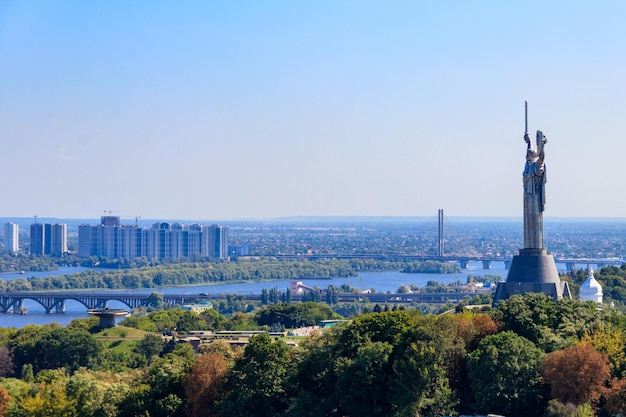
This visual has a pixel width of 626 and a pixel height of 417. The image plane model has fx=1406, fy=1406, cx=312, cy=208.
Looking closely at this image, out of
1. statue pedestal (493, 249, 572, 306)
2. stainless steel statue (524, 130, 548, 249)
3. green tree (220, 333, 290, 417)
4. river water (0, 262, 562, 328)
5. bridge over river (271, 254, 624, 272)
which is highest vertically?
stainless steel statue (524, 130, 548, 249)

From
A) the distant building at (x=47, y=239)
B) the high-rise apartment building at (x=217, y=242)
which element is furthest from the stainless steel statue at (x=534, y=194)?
the distant building at (x=47, y=239)

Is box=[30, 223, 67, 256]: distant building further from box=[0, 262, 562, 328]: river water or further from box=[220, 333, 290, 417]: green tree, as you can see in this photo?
box=[220, 333, 290, 417]: green tree

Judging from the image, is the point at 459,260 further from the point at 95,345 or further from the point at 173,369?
the point at 173,369

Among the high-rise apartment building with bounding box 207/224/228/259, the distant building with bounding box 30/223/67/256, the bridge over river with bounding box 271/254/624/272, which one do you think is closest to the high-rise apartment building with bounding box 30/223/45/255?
the distant building with bounding box 30/223/67/256

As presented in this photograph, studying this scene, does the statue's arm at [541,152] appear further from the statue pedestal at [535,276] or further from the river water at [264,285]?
the river water at [264,285]

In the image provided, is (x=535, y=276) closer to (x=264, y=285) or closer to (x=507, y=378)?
(x=507, y=378)

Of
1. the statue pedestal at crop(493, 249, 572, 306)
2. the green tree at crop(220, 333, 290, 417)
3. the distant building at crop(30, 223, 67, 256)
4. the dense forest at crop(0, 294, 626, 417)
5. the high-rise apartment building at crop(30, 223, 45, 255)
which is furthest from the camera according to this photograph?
the distant building at crop(30, 223, 67, 256)
